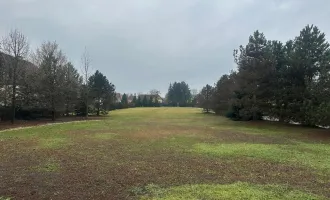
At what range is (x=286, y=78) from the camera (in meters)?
21.7

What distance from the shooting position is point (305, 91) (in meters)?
19.8

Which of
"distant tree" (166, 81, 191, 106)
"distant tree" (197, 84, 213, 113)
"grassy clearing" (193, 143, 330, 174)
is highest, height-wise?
"distant tree" (166, 81, 191, 106)

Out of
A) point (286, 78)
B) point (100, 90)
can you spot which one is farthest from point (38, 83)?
point (286, 78)

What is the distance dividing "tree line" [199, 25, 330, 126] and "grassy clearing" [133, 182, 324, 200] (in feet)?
39.7

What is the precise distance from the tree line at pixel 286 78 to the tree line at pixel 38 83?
56.8 ft

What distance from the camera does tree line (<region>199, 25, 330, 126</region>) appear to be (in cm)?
1783

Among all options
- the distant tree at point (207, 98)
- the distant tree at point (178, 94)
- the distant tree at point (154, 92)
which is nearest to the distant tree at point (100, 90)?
the distant tree at point (207, 98)

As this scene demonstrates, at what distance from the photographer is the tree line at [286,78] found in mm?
17828

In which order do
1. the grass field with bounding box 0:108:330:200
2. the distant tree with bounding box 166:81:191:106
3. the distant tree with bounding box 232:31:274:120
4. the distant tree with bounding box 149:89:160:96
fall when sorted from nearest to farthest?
the grass field with bounding box 0:108:330:200
the distant tree with bounding box 232:31:274:120
the distant tree with bounding box 166:81:191:106
the distant tree with bounding box 149:89:160:96

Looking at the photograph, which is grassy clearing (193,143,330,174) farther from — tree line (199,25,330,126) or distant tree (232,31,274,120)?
distant tree (232,31,274,120)

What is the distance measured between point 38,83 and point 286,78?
21.5 metres

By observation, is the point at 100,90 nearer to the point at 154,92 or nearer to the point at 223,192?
the point at 223,192

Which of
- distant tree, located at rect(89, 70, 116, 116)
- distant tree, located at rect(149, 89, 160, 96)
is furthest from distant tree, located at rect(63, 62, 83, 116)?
distant tree, located at rect(149, 89, 160, 96)

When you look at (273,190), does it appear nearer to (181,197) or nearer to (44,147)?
(181,197)
